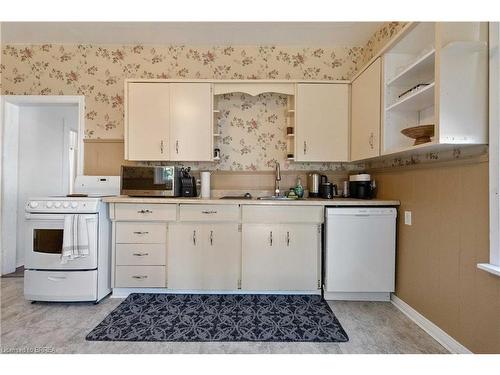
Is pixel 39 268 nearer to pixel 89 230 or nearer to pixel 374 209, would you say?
pixel 89 230

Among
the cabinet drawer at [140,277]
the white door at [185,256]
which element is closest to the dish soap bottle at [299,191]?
the white door at [185,256]

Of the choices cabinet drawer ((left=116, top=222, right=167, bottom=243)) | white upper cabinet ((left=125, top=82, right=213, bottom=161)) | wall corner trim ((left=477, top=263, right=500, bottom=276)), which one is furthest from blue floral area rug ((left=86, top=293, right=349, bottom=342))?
white upper cabinet ((left=125, top=82, right=213, bottom=161))

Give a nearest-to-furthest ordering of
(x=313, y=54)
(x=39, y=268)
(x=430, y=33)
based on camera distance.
A: (x=430, y=33), (x=39, y=268), (x=313, y=54)

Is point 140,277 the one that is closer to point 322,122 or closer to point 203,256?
point 203,256

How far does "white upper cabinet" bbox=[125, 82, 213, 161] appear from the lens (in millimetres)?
2686

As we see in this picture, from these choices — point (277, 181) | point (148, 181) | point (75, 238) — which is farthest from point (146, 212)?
point (277, 181)

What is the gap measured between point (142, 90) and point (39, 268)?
1.89m

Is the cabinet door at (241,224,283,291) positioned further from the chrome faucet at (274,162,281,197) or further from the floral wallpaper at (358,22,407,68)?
the floral wallpaper at (358,22,407,68)

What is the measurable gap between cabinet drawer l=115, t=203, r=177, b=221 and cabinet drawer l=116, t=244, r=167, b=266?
0.26 metres

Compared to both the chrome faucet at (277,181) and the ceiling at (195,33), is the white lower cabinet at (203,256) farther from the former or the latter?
the ceiling at (195,33)

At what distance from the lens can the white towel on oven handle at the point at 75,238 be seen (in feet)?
7.08

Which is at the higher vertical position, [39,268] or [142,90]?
[142,90]

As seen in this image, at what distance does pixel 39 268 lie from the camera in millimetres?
2234
